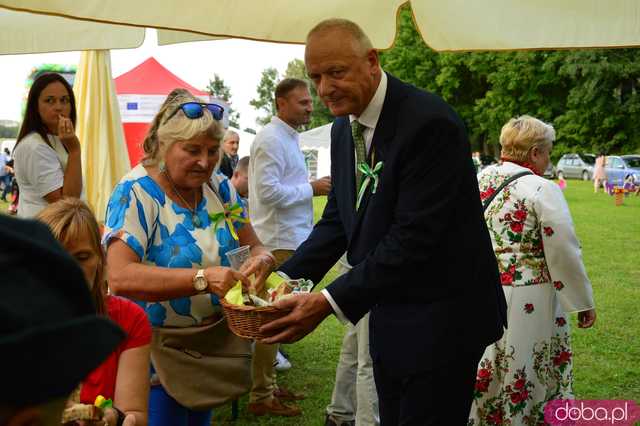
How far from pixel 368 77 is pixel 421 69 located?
48.5 metres

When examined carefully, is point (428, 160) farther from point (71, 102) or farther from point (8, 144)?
point (8, 144)

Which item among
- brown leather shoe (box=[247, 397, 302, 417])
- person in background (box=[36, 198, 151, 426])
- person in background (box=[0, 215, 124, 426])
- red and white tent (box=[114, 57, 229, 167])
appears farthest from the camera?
red and white tent (box=[114, 57, 229, 167])

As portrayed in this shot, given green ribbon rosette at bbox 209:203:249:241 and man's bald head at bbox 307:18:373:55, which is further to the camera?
green ribbon rosette at bbox 209:203:249:241

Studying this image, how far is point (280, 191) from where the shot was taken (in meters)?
5.57

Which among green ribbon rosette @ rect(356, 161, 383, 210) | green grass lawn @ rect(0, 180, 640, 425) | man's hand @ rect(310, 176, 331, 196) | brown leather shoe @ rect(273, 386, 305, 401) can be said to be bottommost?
green grass lawn @ rect(0, 180, 640, 425)

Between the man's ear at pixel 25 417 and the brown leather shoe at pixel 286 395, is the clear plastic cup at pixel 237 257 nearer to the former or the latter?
the man's ear at pixel 25 417

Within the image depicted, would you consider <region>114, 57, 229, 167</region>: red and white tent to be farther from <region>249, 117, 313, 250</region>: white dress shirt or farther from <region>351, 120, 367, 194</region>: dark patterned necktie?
<region>351, 120, 367, 194</region>: dark patterned necktie

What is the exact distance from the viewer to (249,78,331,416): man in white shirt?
5422 mm

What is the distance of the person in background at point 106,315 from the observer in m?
2.35

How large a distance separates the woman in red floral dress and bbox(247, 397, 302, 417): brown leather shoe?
141 cm

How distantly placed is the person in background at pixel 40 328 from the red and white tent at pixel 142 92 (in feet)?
39.1

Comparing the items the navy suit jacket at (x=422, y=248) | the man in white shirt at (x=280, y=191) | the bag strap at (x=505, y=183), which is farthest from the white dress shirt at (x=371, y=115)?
the man in white shirt at (x=280, y=191)

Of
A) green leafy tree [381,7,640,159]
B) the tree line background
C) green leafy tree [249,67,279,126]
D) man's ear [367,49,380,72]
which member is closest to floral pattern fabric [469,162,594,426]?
man's ear [367,49,380,72]

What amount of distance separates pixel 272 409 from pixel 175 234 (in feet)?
9.50
